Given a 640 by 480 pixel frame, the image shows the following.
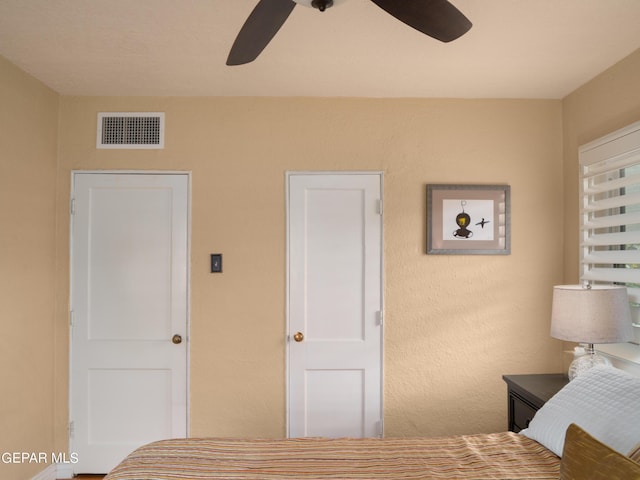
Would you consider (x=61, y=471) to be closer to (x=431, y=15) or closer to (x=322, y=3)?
(x=322, y=3)

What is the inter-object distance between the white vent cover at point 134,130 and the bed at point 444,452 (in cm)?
202

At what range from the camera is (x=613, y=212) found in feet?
8.89

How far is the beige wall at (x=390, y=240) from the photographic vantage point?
305 centimetres

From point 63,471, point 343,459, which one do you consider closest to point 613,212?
point 343,459

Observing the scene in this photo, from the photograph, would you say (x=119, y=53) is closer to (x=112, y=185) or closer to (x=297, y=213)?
(x=112, y=185)

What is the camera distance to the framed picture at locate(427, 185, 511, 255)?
3.07 meters

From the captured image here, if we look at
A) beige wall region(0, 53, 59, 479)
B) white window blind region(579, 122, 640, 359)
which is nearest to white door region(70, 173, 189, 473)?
beige wall region(0, 53, 59, 479)

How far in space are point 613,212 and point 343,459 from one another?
220cm

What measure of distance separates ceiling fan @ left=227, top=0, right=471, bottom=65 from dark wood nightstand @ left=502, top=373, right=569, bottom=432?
5.91 ft

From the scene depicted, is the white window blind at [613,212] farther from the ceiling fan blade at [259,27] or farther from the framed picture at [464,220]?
the ceiling fan blade at [259,27]

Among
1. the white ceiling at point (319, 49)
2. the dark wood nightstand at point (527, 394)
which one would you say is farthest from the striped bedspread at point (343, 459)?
the white ceiling at point (319, 49)

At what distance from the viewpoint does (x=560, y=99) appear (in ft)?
10.2

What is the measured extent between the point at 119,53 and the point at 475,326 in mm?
2737

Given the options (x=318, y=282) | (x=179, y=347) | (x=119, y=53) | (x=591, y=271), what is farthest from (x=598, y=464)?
(x=119, y=53)
